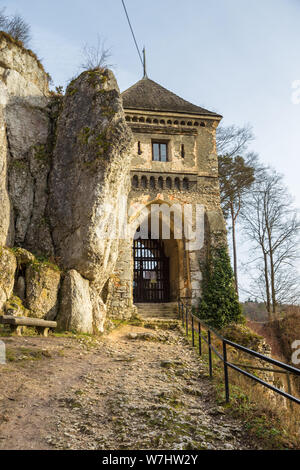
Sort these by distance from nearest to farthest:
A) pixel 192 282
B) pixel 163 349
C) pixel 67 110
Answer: pixel 163 349, pixel 67 110, pixel 192 282

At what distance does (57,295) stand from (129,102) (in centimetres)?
1091

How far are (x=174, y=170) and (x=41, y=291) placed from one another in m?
9.31

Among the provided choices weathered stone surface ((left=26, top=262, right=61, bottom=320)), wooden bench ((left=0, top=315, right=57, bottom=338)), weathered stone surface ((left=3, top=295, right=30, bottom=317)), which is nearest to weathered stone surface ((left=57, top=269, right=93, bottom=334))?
weathered stone surface ((left=26, top=262, right=61, bottom=320))

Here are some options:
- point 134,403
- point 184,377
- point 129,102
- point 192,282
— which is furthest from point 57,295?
point 129,102

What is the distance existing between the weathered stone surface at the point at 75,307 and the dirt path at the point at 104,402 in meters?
1.08

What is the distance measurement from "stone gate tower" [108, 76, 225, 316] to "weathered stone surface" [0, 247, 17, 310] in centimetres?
604

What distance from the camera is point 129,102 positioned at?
1647 cm

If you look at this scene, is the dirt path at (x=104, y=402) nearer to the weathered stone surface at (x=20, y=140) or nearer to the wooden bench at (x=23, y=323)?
the wooden bench at (x=23, y=323)

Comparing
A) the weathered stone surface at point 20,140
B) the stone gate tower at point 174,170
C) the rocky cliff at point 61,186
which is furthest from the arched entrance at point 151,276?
the weathered stone surface at point 20,140

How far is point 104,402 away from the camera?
4543 millimetres

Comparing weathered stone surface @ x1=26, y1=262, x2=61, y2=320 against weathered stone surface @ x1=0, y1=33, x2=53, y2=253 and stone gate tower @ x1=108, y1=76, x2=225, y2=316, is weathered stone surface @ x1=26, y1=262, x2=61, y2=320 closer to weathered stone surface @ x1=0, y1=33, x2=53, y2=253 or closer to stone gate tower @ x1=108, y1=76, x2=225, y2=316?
weathered stone surface @ x1=0, y1=33, x2=53, y2=253

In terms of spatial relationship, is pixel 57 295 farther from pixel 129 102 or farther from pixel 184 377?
pixel 129 102
